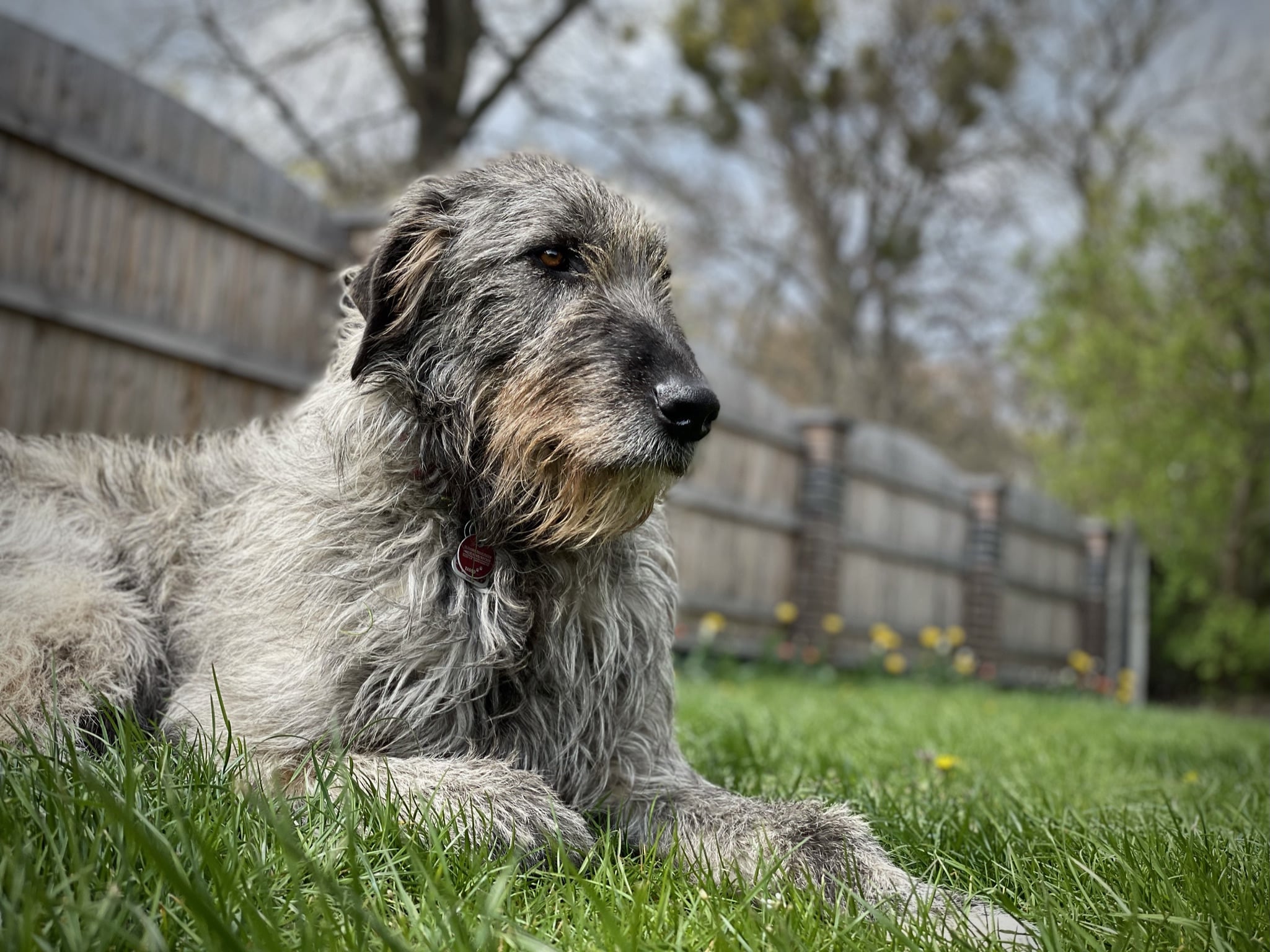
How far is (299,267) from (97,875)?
5.39 metres

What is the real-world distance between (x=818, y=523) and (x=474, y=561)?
8623mm

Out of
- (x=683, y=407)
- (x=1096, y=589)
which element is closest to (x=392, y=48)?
(x=683, y=407)

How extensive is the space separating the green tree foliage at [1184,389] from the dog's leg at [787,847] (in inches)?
533

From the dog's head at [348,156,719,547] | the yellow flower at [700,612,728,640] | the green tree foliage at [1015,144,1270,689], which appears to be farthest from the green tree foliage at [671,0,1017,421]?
the dog's head at [348,156,719,547]

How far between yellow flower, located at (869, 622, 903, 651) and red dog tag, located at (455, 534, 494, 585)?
8.63m

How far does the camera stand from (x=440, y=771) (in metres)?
2.29

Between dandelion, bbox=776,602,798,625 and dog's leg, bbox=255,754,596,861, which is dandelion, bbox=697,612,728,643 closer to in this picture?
dandelion, bbox=776,602,798,625

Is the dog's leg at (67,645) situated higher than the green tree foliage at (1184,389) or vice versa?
the green tree foliage at (1184,389)

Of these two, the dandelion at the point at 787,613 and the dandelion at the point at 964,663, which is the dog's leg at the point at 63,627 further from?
the dandelion at the point at 964,663

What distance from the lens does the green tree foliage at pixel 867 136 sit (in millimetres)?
22594

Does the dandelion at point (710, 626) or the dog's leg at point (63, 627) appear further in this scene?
the dandelion at point (710, 626)

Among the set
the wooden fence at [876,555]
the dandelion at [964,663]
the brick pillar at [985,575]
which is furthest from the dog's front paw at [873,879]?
the brick pillar at [985,575]

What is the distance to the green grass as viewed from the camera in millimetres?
1524

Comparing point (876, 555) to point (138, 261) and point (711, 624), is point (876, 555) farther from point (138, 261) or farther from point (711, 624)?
point (138, 261)
